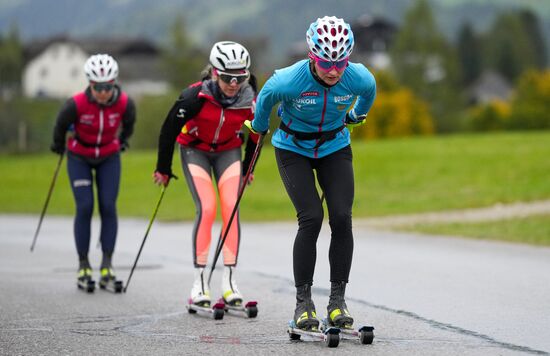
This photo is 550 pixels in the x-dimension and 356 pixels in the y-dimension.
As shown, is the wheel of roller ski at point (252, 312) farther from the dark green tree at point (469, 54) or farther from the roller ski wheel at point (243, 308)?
the dark green tree at point (469, 54)

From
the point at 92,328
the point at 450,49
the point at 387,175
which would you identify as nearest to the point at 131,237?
the point at 92,328

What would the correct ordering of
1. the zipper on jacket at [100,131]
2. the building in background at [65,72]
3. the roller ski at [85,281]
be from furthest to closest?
the building in background at [65,72]
the zipper on jacket at [100,131]
the roller ski at [85,281]

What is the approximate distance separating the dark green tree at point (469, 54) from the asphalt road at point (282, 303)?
6399 inches

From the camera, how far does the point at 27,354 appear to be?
725cm

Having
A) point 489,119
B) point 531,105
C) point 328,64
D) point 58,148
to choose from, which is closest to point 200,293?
point 328,64

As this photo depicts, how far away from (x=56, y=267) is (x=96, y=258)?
44.5 inches

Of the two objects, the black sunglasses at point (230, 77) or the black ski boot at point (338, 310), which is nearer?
the black ski boot at point (338, 310)

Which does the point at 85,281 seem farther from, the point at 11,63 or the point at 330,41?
the point at 11,63

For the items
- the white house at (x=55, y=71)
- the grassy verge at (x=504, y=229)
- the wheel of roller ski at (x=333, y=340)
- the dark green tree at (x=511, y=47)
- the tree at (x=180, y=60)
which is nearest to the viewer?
the wheel of roller ski at (x=333, y=340)

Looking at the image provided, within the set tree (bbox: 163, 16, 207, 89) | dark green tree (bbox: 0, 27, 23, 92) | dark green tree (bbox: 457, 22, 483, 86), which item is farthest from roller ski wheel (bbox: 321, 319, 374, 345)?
dark green tree (bbox: 457, 22, 483, 86)

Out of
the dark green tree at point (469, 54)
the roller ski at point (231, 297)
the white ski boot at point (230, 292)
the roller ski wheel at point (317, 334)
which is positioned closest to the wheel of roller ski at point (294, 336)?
the roller ski wheel at point (317, 334)

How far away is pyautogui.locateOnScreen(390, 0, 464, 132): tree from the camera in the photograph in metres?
122

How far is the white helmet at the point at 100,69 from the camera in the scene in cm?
1105

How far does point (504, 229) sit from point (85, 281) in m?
8.51
